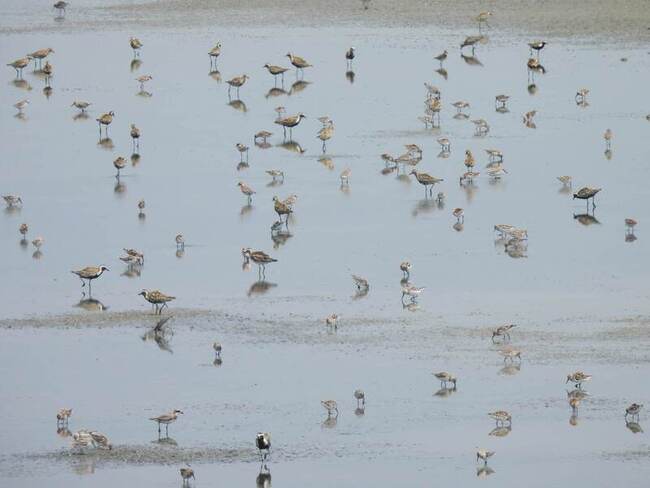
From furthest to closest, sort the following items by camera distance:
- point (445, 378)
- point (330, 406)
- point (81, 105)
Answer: point (81, 105) → point (445, 378) → point (330, 406)

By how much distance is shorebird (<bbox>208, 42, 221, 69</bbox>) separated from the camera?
48594 mm

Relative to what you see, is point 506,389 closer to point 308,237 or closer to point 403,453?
point 403,453

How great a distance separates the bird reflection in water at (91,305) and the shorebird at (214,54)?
71.3 feet

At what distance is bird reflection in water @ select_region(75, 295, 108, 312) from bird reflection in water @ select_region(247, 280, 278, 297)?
7.35 ft

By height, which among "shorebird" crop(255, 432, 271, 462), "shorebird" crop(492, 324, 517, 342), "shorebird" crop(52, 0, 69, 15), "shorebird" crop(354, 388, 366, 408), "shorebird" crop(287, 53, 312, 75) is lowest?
"shorebird" crop(255, 432, 271, 462)

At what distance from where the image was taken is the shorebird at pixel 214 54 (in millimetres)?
48594

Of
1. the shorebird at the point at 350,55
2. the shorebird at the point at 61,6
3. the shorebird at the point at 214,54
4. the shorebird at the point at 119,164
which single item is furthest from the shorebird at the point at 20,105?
the shorebird at the point at 61,6

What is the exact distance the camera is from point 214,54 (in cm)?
4862

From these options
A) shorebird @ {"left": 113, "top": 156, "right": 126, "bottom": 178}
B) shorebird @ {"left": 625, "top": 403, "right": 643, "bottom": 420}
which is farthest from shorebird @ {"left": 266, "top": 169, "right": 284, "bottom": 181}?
shorebird @ {"left": 625, "top": 403, "right": 643, "bottom": 420}

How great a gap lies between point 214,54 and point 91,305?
22.1 metres

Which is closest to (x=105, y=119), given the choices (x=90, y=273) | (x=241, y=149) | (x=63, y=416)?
(x=241, y=149)

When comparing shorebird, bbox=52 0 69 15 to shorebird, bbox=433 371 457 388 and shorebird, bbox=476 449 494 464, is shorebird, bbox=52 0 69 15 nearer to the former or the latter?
shorebird, bbox=433 371 457 388

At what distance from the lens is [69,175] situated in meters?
36.7

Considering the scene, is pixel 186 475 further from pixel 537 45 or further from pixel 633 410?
pixel 537 45
